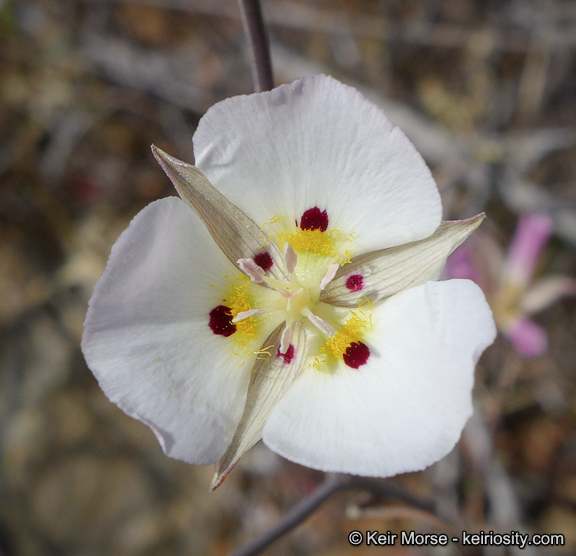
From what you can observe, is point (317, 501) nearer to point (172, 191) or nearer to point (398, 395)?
point (398, 395)

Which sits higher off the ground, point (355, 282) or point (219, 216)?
point (219, 216)

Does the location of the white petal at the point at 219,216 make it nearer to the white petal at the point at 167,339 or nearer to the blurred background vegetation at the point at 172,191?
the white petal at the point at 167,339

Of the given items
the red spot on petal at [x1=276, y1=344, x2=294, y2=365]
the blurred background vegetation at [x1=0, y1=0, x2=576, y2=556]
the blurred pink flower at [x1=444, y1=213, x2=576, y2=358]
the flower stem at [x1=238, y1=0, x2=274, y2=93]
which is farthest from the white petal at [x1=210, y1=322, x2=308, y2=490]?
the blurred background vegetation at [x1=0, y1=0, x2=576, y2=556]

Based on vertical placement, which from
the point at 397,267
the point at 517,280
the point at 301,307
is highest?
the point at 397,267

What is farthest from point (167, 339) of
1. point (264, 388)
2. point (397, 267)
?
point (397, 267)

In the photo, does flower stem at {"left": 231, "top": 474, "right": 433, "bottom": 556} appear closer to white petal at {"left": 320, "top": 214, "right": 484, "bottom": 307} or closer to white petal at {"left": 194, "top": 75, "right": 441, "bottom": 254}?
white petal at {"left": 320, "top": 214, "right": 484, "bottom": 307}

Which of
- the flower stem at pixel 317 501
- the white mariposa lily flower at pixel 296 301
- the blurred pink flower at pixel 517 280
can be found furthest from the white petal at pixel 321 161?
the blurred pink flower at pixel 517 280
